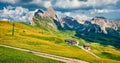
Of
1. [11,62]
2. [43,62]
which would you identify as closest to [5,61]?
[11,62]

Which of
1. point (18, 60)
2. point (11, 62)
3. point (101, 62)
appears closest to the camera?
point (11, 62)

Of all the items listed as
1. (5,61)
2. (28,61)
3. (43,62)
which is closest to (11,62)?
(5,61)

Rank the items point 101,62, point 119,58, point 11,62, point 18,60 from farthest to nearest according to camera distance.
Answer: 1. point 119,58
2. point 101,62
3. point 18,60
4. point 11,62

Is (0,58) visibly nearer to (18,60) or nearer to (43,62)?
(18,60)

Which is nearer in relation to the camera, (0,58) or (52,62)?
(0,58)

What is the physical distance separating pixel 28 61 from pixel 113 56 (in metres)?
140

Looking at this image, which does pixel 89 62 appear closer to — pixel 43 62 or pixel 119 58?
pixel 43 62

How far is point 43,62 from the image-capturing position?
243 ft

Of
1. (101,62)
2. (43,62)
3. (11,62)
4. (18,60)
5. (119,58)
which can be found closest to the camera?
(11,62)

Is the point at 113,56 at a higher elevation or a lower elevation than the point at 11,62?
lower

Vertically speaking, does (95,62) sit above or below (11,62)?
below

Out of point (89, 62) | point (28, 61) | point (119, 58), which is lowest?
point (119, 58)

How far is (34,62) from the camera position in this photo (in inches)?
2763

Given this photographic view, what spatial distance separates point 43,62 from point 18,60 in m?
8.91
